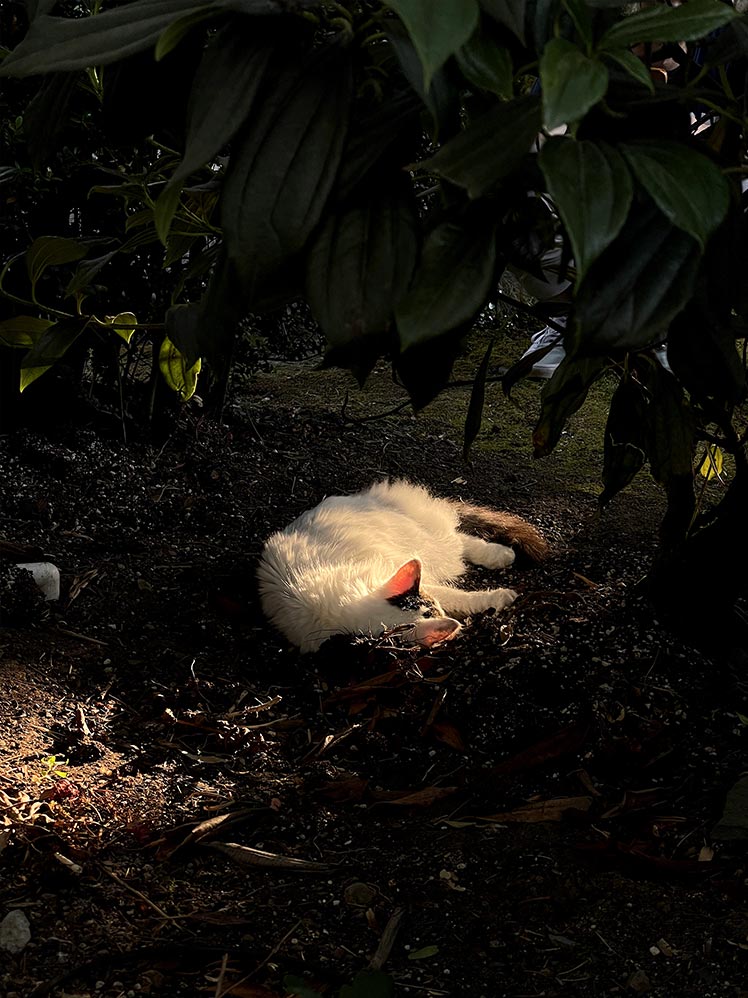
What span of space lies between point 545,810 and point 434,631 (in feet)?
2.33

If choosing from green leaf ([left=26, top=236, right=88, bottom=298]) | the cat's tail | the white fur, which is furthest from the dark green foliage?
the cat's tail

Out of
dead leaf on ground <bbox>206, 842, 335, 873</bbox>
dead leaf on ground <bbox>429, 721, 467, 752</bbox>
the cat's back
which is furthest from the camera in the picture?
the cat's back

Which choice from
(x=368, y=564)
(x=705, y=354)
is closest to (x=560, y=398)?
(x=705, y=354)

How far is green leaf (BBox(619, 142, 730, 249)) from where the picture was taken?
2.37 feet

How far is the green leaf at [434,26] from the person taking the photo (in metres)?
0.65

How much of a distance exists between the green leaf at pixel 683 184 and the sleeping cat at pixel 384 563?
1732 mm

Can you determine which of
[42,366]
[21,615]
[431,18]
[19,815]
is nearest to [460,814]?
[19,815]

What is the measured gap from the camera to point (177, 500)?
326 cm

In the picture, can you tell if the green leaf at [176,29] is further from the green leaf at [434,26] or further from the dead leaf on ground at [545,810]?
the dead leaf on ground at [545,810]

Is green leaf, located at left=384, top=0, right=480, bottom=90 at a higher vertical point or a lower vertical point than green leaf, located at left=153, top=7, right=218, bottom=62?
higher

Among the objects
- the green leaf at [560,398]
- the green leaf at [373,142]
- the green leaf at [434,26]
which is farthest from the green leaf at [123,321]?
the green leaf at [434,26]

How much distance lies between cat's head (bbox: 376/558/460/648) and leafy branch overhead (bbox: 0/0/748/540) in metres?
1.48

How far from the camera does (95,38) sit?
0.85 m

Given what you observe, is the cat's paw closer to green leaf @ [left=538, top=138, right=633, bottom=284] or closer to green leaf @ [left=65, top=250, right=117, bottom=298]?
green leaf @ [left=65, top=250, right=117, bottom=298]
